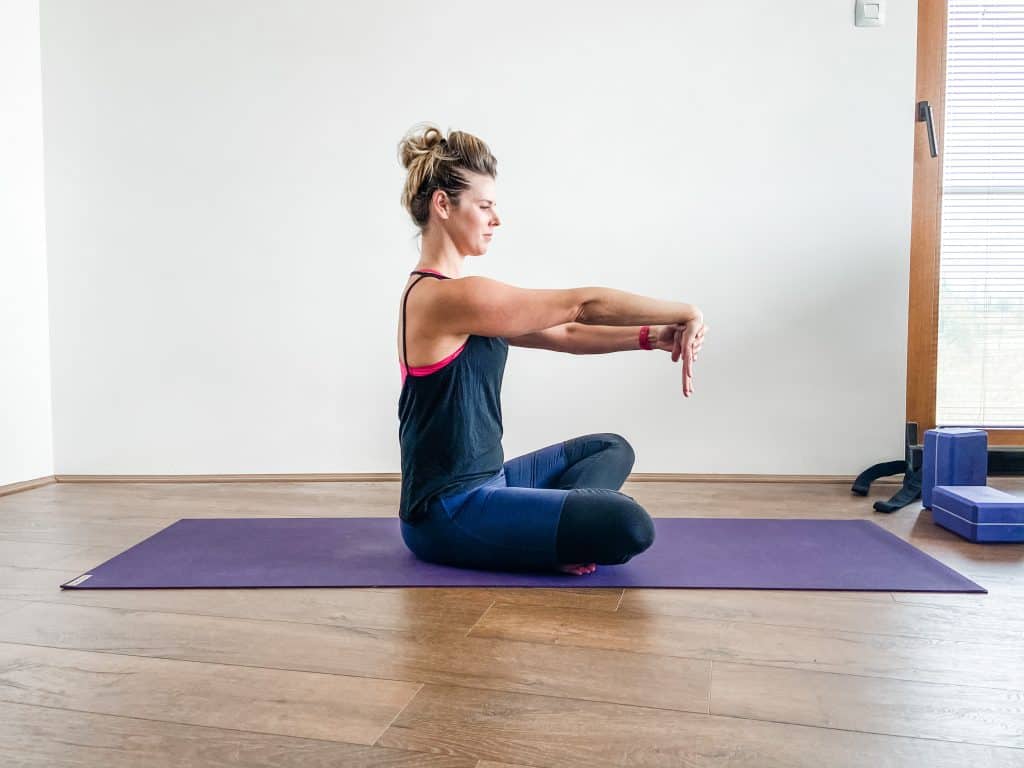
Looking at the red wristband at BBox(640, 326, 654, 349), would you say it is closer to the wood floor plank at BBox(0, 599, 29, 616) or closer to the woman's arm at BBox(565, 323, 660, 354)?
the woman's arm at BBox(565, 323, 660, 354)

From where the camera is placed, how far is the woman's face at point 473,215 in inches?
77.4

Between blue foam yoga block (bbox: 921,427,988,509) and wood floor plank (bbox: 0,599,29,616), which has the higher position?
blue foam yoga block (bbox: 921,427,988,509)

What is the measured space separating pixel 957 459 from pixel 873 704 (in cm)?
164

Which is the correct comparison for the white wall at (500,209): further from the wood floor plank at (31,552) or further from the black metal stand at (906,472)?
the wood floor plank at (31,552)

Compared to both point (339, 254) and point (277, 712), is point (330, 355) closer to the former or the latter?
point (339, 254)

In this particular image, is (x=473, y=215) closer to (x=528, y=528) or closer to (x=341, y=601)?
(x=528, y=528)

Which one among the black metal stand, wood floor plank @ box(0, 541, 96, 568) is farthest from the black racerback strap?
the black metal stand

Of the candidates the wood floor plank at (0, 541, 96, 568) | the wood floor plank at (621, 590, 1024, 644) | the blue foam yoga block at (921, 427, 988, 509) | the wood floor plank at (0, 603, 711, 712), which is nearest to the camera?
the wood floor plank at (0, 603, 711, 712)

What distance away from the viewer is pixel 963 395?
3203 millimetres

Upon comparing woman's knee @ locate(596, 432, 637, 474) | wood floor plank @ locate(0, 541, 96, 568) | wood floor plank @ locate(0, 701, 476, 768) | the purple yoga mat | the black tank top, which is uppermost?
the black tank top

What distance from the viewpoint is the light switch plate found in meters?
3.07

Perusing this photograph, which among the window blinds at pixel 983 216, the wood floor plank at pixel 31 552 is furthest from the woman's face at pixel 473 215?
the window blinds at pixel 983 216

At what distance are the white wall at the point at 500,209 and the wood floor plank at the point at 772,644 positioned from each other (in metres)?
1.64

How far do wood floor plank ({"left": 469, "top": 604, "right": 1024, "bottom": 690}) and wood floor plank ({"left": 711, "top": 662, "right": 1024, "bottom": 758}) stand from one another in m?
0.05
